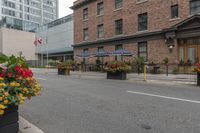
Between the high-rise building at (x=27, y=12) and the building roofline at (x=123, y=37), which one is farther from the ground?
the high-rise building at (x=27, y=12)

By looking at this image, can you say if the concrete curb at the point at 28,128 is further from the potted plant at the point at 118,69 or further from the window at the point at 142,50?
the window at the point at 142,50

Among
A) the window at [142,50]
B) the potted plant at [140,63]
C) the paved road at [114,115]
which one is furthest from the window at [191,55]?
the paved road at [114,115]

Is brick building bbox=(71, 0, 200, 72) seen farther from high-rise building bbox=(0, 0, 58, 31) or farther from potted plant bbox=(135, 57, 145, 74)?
high-rise building bbox=(0, 0, 58, 31)

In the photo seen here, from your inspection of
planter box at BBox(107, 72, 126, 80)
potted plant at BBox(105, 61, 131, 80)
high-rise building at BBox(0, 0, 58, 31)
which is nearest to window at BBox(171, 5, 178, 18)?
potted plant at BBox(105, 61, 131, 80)

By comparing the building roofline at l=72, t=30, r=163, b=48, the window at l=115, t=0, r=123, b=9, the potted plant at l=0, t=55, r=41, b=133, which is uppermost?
the window at l=115, t=0, r=123, b=9

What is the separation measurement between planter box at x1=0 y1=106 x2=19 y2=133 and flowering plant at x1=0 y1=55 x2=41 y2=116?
215 mm

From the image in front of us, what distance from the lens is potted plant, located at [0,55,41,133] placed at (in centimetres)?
368

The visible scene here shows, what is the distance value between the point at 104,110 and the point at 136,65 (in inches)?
645

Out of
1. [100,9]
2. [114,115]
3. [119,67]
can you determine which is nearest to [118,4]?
[100,9]

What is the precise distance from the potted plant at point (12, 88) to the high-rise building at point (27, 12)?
2884 inches

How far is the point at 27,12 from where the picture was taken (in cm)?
9325

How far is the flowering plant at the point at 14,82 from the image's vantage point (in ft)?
12.0

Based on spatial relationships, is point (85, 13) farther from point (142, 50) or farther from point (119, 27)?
point (142, 50)

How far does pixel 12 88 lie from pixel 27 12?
9773cm
